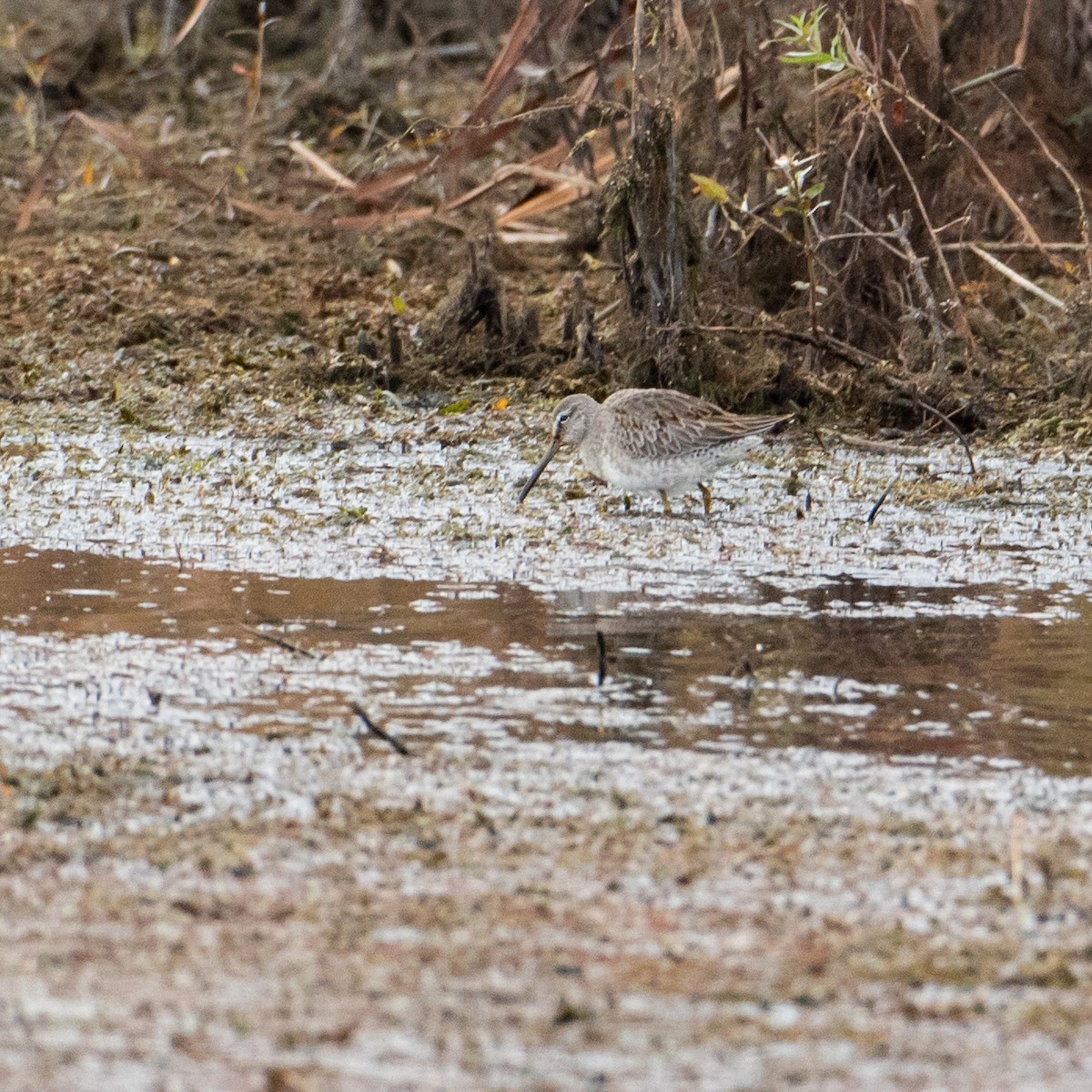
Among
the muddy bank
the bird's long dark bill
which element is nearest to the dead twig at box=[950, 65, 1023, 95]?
the muddy bank

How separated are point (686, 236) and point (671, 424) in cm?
132

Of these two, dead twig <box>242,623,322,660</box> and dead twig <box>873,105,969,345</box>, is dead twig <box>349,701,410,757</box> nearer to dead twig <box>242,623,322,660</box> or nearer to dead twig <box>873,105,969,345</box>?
dead twig <box>242,623,322,660</box>

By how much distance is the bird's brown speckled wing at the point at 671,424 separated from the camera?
26.7 ft

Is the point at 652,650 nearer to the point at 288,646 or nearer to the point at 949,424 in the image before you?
the point at 288,646

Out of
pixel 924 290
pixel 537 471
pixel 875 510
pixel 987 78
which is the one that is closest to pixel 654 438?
pixel 537 471

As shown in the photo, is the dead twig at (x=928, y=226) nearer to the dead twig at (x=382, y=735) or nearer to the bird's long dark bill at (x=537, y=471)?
the bird's long dark bill at (x=537, y=471)

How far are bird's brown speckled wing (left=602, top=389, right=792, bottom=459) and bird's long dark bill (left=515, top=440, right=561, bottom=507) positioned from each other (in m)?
0.28

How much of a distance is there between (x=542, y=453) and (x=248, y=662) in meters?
3.47

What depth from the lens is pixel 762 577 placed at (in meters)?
7.25

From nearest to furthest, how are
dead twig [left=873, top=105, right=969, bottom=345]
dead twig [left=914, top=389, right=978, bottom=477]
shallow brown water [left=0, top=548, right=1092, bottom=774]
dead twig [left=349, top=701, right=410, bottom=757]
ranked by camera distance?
1. dead twig [left=349, top=701, right=410, bottom=757]
2. shallow brown water [left=0, top=548, right=1092, bottom=774]
3. dead twig [left=914, top=389, right=978, bottom=477]
4. dead twig [left=873, top=105, right=969, bottom=345]

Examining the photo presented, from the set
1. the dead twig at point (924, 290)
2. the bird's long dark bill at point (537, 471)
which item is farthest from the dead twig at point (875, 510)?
the bird's long dark bill at point (537, 471)

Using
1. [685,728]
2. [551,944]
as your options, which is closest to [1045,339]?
[685,728]

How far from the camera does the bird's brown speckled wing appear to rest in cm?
812

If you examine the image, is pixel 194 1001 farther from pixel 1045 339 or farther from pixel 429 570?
pixel 1045 339
